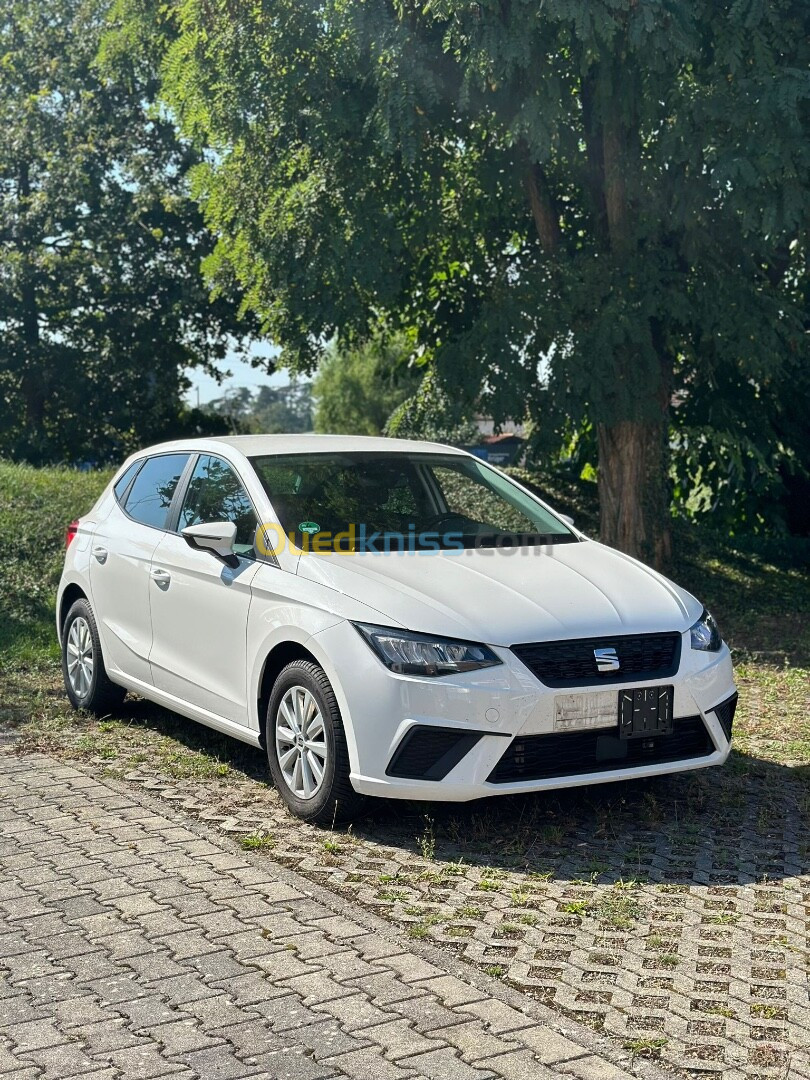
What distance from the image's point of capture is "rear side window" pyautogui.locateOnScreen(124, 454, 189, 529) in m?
7.33

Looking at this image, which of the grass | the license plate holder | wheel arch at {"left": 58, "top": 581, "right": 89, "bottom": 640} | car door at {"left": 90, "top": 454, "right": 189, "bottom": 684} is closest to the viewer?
the grass

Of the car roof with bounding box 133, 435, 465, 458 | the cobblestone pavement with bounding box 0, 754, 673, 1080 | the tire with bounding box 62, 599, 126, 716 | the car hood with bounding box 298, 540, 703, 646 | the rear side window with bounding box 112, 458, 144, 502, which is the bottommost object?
the cobblestone pavement with bounding box 0, 754, 673, 1080

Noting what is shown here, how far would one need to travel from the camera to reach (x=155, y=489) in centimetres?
755

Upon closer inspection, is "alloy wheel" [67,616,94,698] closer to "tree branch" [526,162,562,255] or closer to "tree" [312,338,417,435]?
"tree branch" [526,162,562,255]

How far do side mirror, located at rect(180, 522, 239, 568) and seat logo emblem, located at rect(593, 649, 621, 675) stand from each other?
1.85 m

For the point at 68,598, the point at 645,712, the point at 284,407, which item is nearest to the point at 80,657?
the point at 68,598

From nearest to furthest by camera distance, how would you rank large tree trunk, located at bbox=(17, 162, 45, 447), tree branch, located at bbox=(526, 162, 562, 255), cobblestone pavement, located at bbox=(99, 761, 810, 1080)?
cobblestone pavement, located at bbox=(99, 761, 810, 1080), tree branch, located at bbox=(526, 162, 562, 255), large tree trunk, located at bbox=(17, 162, 45, 447)

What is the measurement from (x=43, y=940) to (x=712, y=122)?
951 cm

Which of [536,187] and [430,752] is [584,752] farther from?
[536,187]

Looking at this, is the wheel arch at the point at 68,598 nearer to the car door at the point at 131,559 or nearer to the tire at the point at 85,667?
the tire at the point at 85,667

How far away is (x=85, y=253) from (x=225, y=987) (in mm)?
28950

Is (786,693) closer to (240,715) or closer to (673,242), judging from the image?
(240,715)

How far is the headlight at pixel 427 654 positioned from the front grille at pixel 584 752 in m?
0.37

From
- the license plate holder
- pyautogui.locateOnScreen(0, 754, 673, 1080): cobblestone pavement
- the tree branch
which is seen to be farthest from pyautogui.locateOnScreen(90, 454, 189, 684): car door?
the tree branch
